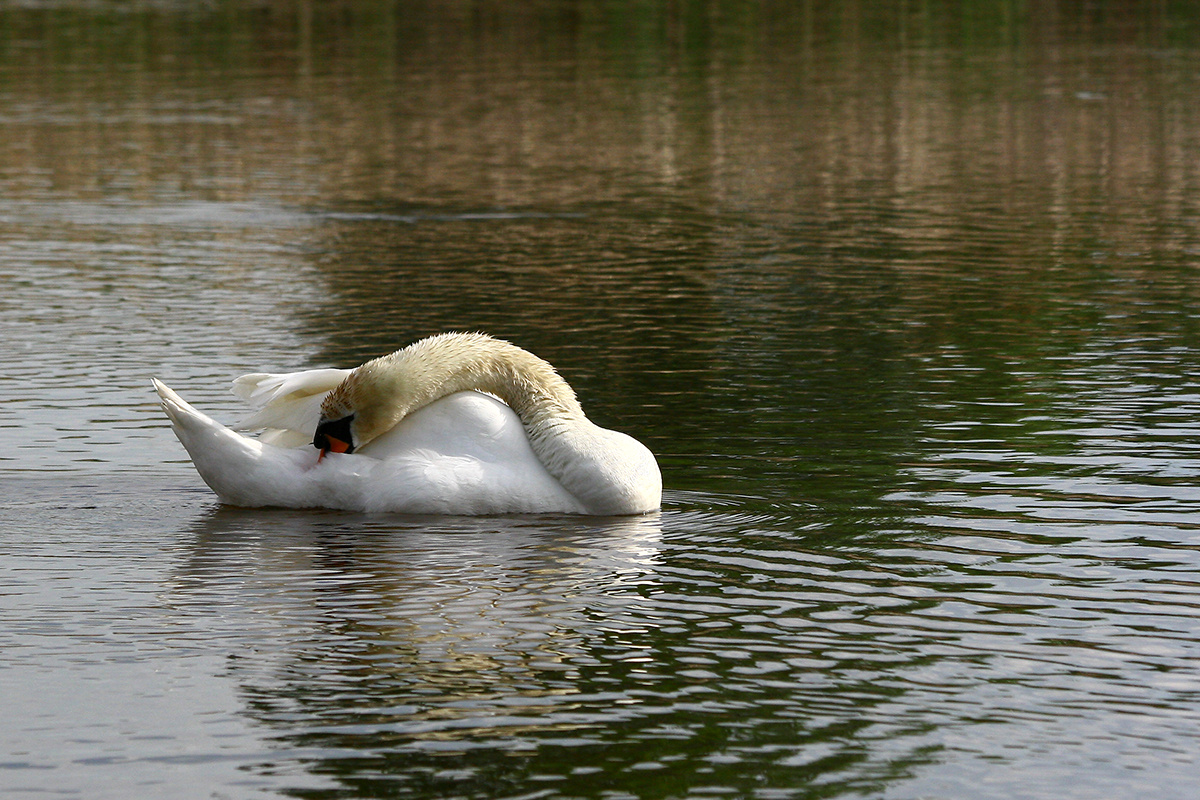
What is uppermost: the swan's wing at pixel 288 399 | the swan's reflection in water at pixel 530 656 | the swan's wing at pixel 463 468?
the swan's wing at pixel 288 399

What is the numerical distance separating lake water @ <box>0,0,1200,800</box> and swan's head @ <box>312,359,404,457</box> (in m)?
0.50

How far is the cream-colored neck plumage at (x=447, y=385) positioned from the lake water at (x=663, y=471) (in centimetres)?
57

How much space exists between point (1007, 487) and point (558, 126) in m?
25.0

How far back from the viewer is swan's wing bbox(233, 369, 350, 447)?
11.6 m

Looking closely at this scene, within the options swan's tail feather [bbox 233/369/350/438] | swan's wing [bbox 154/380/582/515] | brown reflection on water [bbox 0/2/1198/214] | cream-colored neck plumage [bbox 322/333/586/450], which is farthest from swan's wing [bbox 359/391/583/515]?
brown reflection on water [bbox 0/2/1198/214]

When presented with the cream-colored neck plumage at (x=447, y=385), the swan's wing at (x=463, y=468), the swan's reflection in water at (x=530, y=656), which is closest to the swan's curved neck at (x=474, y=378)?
the cream-colored neck plumage at (x=447, y=385)

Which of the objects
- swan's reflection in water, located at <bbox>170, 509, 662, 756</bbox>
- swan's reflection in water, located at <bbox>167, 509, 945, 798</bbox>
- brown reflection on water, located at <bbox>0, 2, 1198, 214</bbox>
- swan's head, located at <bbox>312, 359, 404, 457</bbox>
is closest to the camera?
swan's reflection in water, located at <bbox>167, 509, 945, 798</bbox>

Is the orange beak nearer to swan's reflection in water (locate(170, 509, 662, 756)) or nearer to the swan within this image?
the swan

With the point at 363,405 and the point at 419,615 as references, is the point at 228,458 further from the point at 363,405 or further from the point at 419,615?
the point at 419,615

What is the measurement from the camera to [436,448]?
1129cm

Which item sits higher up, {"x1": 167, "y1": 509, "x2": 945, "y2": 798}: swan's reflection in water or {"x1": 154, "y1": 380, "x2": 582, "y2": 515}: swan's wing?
{"x1": 154, "y1": 380, "x2": 582, "y2": 515}: swan's wing

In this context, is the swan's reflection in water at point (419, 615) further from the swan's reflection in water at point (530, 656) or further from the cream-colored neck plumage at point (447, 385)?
the cream-colored neck plumage at point (447, 385)

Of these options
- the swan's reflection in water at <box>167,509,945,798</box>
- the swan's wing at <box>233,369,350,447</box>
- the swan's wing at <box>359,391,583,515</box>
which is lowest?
the swan's reflection in water at <box>167,509,945,798</box>

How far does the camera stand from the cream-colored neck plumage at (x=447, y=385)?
11305 millimetres
